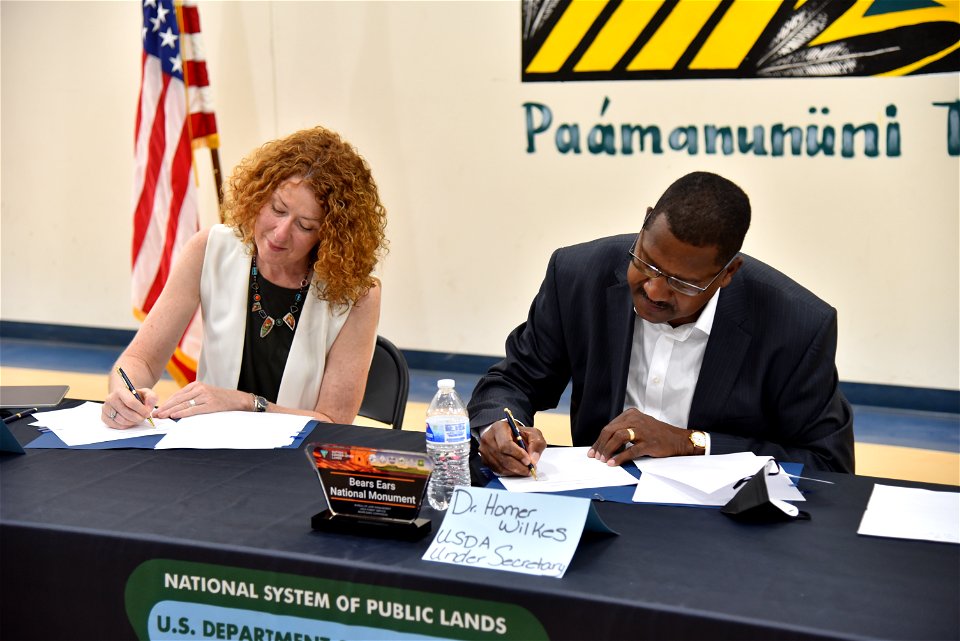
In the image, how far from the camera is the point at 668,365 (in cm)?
234

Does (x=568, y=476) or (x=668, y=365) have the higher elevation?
(x=668, y=365)

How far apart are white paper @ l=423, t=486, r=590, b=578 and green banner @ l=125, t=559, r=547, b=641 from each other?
8 centimetres

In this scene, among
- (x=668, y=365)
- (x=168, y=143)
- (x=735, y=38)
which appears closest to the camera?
(x=668, y=365)

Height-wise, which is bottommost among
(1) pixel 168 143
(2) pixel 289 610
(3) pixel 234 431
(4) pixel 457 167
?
(2) pixel 289 610

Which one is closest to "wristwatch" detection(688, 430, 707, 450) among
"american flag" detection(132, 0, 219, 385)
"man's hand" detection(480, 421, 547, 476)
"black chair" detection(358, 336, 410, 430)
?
"man's hand" detection(480, 421, 547, 476)

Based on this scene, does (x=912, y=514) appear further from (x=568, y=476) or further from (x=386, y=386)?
(x=386, y=386)

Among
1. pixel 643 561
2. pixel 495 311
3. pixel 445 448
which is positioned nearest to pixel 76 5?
pixel 495 311

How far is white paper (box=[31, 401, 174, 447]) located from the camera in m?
2.18

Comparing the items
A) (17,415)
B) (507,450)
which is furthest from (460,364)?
(507,450)

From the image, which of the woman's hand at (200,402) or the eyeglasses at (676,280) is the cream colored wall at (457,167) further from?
the woman's hand at (200,402)

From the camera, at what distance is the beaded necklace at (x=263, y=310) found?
272 cm

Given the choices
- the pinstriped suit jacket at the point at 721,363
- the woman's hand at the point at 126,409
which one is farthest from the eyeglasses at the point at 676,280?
the woman's hand at the point at 126,409

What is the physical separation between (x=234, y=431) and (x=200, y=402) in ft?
0.65

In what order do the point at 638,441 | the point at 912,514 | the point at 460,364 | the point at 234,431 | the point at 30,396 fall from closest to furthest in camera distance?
the point at 912,514 < the point at 638,441 < the point at 234,431 < the point at 30,396 < the point at 460,364
